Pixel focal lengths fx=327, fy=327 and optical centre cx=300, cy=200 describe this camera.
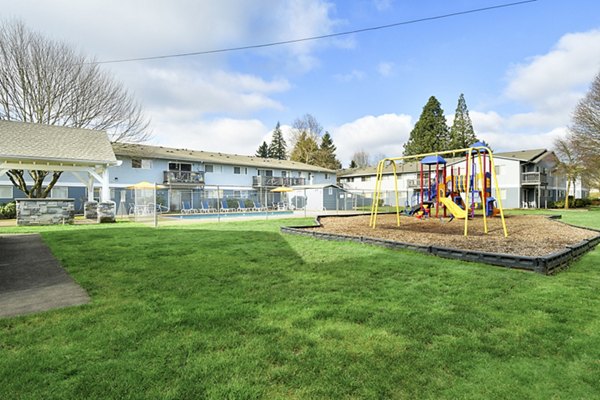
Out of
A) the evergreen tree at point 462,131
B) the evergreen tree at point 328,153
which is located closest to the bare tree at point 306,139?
the evergreen tree at point 328,153

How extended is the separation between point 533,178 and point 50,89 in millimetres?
44794

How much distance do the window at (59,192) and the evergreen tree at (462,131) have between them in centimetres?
5272

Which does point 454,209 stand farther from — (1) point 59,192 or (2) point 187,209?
(1) point 59,192

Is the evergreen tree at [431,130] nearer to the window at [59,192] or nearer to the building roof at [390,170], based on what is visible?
the building roof at [390,170]

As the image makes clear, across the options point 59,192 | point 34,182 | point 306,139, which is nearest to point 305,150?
point 306,139

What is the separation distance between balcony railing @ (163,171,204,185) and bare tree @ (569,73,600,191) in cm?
3623

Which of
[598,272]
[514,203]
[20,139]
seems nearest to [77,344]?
[598,272]

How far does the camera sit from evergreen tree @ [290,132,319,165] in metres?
56.9

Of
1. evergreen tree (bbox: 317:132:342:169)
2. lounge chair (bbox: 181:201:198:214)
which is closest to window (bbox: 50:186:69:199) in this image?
lounge chair (bbox: 181:201:198:214)

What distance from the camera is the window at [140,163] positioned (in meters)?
28.7

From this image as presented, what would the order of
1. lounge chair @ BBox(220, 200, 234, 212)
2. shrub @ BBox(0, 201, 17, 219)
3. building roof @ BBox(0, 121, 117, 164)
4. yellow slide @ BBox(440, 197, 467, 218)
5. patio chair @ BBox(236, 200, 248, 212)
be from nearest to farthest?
yellow slide @ BBox(440, 197, 467, 218) < building roof @ BBox(0, 121, 117, 164) < shrub @ BBox(0, 201, 17, 219) < lounge chair @ BBox(220, 200, 234, 212) < patio chair @ BBox(236, 200, 248, 212)

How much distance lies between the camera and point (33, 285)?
16.3 ft

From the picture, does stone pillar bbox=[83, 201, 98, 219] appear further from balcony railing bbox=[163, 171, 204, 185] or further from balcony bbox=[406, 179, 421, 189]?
balcony bbox=[406, 179, 421, 189]

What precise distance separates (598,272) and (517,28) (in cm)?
1012
